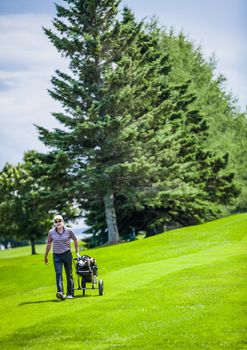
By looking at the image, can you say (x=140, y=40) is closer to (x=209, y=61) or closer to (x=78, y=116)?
(x=78, y=116)

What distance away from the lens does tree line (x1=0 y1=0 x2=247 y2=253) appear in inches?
1443

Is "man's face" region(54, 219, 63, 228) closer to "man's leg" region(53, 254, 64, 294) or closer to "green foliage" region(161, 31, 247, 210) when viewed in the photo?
"man's leg" region(53, 254, 64, 294)

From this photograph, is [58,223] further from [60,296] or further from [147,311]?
[147,311]

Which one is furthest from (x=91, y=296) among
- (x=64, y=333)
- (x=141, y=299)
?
(x=64, y=333)

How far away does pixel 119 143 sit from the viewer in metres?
37.0

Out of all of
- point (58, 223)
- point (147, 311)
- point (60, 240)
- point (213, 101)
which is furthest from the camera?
point (213, 101)

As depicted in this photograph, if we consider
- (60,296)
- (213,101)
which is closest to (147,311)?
(60,296)

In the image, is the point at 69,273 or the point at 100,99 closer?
the point at 69,273

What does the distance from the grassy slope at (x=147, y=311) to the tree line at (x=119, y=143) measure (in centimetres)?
1627

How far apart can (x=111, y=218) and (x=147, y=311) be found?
26293 mm

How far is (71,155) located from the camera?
3734cm

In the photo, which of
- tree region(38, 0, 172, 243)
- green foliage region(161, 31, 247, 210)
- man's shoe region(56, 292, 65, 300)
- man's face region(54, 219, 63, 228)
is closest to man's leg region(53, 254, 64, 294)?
man's shoe region(56, 292, 65, 300)

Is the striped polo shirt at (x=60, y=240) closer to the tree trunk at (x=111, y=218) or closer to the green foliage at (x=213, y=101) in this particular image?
the tree trunk at (x=111, y=218)

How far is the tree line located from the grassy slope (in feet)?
53.4
